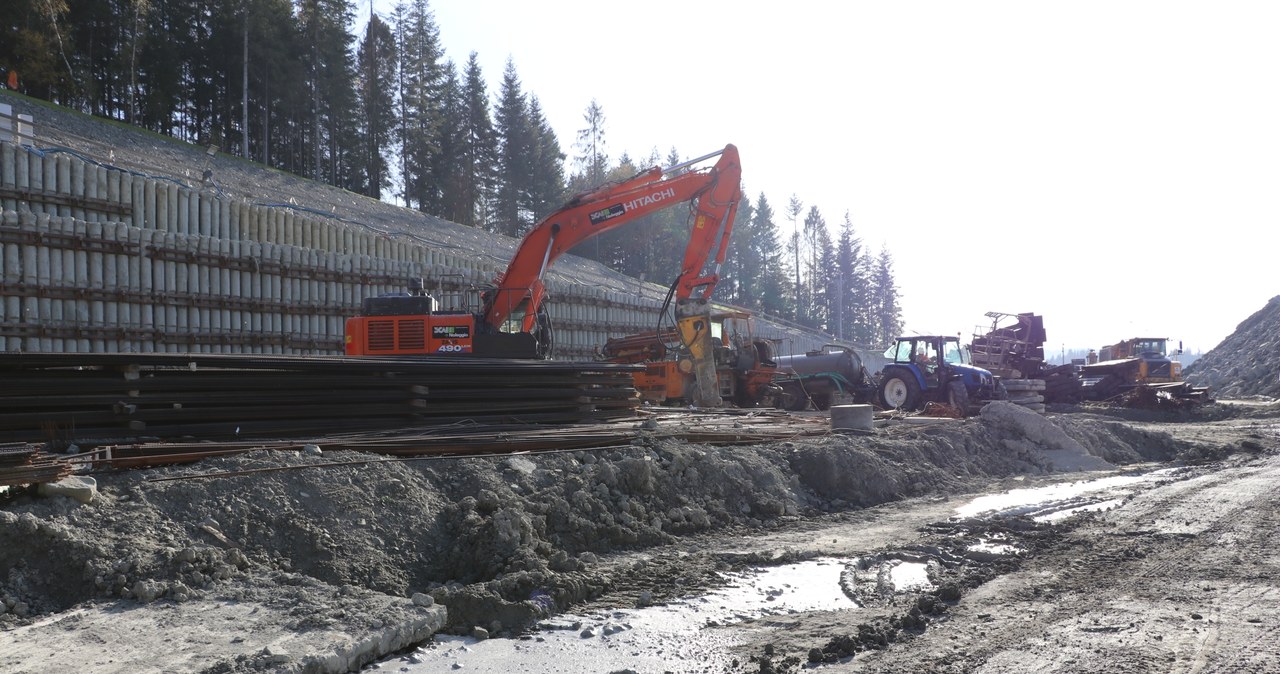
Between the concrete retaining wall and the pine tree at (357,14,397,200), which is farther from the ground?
the pine tree at (357,14,397,200)

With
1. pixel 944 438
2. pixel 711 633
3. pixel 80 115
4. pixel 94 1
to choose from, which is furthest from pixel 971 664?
pixel 94 1

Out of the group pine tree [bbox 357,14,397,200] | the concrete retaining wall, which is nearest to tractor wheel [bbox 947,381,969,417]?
the concrete retaining wall

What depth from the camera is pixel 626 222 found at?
1708cm

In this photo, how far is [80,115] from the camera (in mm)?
29234

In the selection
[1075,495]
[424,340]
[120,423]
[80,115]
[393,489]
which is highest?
[80,115]

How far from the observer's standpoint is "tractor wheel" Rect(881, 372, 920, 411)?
2142 cm

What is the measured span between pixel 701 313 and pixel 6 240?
1273cm

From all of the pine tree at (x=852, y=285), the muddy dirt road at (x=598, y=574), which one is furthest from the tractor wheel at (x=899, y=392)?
the pine tree at (x=852, y=285)

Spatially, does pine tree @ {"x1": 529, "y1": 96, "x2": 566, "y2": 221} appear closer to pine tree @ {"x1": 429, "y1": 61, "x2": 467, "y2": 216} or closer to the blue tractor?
pine tree @ {"x1": 429, "y1": 61, "x2": 467, "y2": 216}

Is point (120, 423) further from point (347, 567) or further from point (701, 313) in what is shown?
point (701, 313)

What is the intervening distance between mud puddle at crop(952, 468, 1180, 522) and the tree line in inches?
1151

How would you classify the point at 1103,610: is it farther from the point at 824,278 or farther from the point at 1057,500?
the point at 824,278

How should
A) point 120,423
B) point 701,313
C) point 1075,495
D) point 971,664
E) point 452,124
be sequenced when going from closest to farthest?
1. point 971,664
2. point 120,423
3. point 1075,495
4. point 701,313
5. point 452,124

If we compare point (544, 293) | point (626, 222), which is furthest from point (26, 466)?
point (626, 222)
